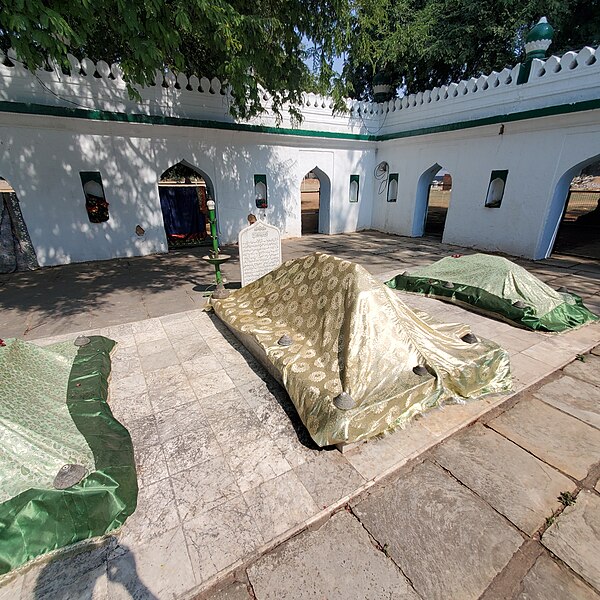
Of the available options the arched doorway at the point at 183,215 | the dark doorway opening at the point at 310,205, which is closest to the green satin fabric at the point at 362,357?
the arched doorway at the point at 183,215

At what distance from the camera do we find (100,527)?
2115 mm

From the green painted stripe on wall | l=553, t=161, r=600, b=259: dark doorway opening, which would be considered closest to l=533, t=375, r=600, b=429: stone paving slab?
the green painted stripe on wall

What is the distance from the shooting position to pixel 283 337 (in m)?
3.62

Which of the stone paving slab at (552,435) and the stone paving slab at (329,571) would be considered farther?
the stone paving slab at (552,435)

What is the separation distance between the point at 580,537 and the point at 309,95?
12334mm

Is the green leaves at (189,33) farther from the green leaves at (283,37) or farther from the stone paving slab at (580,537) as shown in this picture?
the stone paving slab at (580,537)

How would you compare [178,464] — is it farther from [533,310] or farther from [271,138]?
[271,138]

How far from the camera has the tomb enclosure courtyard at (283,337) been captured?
1992 mm

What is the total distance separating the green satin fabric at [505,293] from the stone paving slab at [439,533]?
11.8 ft

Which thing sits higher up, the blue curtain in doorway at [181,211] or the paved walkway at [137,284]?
the blue curtain in doorway at [181,211]

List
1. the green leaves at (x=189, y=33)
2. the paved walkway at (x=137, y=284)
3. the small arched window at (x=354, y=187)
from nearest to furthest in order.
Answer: the green leaves at (x=189, y=33) → the paved walkway at (x=137, y=284) → the small arched window at (x=354, y=187)

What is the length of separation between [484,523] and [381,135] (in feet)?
43.6

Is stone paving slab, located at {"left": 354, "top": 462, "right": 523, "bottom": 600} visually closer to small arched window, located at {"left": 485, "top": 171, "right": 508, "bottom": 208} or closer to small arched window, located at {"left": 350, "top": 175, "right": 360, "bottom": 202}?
small arched window, located at {"left": 485, "top": 171, "right": 508, "bottom": 208}

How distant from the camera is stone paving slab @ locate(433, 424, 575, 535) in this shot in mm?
2303
